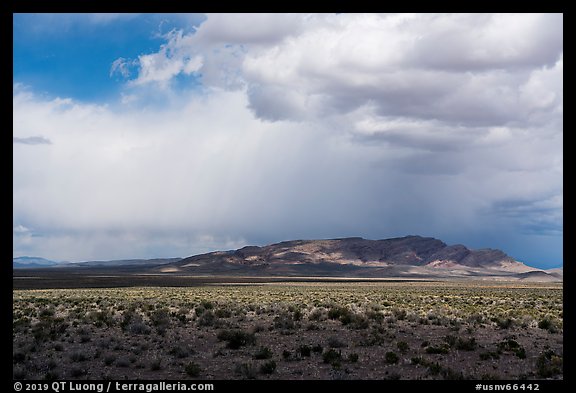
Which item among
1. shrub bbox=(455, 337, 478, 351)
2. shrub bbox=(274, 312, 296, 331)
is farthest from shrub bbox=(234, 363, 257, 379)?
shrub bbox=(455, 337, 478, 351)

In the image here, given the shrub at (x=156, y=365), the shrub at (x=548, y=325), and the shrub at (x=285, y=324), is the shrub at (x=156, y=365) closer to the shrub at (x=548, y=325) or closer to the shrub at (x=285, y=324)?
the shrub at (x=285, y=324)

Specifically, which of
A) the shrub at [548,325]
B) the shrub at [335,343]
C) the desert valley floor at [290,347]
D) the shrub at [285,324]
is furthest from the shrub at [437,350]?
the shrub at [548,325]

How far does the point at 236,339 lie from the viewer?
21047 millimetres

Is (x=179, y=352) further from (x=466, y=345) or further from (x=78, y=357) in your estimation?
(x=466, y=345)

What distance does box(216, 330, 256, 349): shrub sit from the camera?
68.4ft

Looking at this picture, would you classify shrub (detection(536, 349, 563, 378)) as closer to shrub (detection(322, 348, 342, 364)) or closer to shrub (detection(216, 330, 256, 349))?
shrub (detection(322, 348, 342, 364))

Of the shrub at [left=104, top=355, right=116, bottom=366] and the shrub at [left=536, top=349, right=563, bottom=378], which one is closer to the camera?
the shrub at [left=536, top=349, right=563, bottom=378]

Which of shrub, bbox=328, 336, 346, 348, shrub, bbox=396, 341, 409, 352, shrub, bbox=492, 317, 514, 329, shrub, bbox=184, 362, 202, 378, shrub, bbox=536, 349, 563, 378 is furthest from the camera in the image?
shrub, bbox=492, 317, 514, 329

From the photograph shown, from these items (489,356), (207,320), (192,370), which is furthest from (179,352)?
(489,356)
